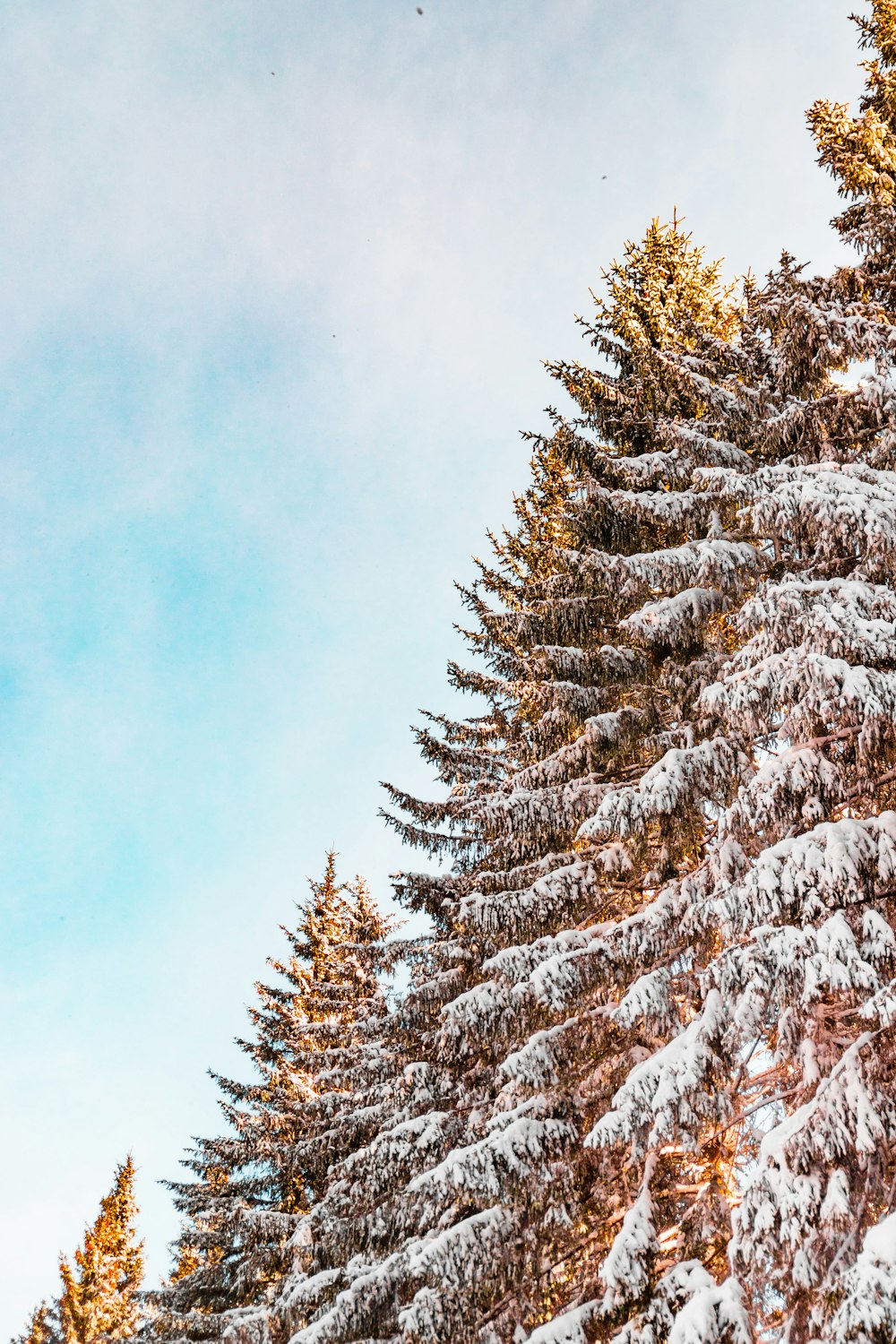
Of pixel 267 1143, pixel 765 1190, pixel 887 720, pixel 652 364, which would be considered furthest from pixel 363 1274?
pixel 652 364

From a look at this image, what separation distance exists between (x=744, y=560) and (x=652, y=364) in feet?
15.3

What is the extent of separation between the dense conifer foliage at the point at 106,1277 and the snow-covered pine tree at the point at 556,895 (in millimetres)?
17078

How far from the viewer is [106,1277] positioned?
2428 cm

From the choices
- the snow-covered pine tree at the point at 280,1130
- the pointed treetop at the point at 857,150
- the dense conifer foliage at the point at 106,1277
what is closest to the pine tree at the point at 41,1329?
the dense conifer foliage at the point at 106,1277

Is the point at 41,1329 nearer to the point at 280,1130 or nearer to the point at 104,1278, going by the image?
the point at 104,1278

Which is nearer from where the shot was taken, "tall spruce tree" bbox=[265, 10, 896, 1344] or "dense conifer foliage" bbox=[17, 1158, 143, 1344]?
"tall spruce tree" bbox=[265, 10, 896, 1344]

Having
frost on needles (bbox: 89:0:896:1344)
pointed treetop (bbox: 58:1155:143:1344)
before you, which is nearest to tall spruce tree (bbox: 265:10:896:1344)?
frost on needles (bbox: 89:0:896:1344)

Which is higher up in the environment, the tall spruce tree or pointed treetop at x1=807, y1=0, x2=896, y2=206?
pointed treetop at x1=807, y1=0, x2=896, y2=206

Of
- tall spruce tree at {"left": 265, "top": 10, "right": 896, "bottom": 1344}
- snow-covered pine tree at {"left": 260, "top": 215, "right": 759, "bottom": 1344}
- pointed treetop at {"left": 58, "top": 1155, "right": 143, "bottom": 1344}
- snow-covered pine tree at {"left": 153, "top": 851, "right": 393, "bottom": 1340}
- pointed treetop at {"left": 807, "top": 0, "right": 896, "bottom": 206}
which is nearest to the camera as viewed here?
tall spruce tree at {"left": 265, "top": 10, "right": 896, "bottom": 1344}

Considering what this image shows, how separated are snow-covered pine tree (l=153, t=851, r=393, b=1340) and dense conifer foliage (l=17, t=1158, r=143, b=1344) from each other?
27.1 ft

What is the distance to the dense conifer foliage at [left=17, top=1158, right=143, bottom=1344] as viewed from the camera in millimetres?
23203

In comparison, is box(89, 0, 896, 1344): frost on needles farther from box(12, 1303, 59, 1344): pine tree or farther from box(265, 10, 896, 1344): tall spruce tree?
box(12, 1303, 59, 1344): pine tree

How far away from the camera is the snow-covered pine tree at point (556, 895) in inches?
308

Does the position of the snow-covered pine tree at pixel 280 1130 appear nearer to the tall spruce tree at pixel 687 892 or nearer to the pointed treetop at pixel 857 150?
the tall spruce tree at pixel 687 892
